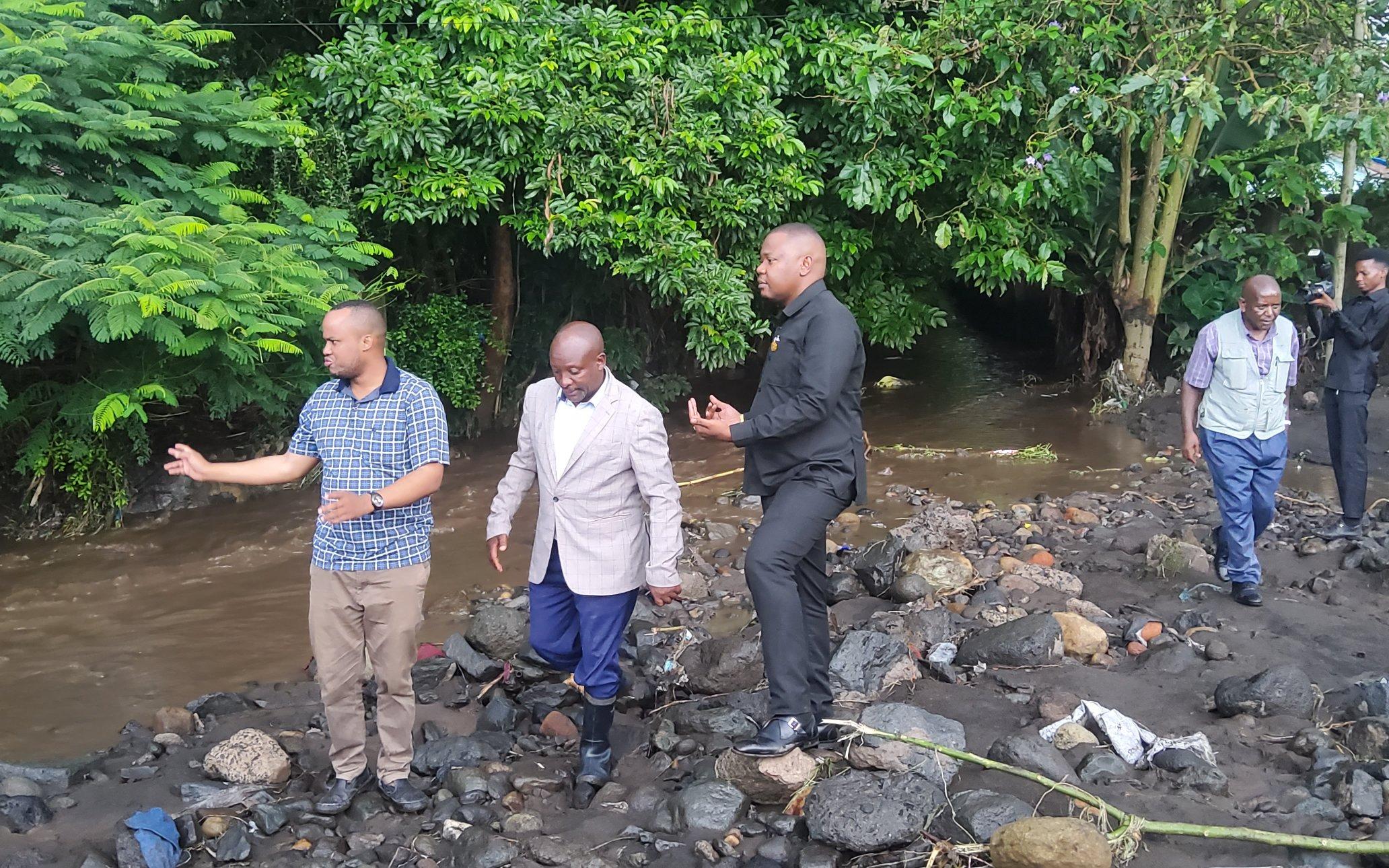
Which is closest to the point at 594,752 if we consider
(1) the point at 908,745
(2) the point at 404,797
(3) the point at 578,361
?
(2) the point at 404,797

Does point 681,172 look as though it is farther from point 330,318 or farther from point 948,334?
point 948,334

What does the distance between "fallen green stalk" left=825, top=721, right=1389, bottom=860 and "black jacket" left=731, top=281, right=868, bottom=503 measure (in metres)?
1.00

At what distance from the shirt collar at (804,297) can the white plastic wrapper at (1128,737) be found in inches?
81.7

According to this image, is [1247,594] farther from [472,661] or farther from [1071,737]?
[472,661]

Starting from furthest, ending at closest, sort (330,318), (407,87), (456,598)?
(407,87), (456,598), (330,318)

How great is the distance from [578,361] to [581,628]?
42.4 inches

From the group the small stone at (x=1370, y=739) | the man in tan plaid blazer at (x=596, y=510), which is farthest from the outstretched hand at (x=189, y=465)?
the small stone at (x=1370, y=739)

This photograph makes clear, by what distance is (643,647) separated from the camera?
20.0 ft

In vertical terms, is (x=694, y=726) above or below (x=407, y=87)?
below

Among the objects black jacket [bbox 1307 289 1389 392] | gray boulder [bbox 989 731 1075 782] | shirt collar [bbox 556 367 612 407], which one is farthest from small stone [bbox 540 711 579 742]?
black jacket [bbox 1307 289 1389 392]

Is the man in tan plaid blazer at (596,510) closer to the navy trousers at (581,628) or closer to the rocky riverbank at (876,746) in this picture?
the navy trousers at (581,628)

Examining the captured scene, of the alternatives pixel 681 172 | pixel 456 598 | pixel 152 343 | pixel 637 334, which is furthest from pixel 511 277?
pixel 456 598

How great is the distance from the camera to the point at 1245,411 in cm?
603

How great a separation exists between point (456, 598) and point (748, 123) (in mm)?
4703
